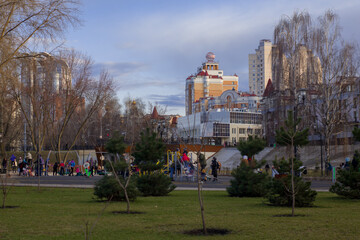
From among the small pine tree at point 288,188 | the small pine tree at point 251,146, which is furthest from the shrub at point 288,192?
the small pine tree at point 251,146

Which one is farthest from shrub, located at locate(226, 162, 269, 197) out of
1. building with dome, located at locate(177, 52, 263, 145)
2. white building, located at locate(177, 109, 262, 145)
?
white building, located at locate(177, 109, 262, 145)

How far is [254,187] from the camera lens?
19000 mm

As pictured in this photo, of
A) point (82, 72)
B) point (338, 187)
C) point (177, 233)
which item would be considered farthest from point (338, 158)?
point (177, 233)

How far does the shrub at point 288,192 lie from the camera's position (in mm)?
15117

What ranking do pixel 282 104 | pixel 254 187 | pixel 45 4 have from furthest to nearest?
pixel 282 104, pixel 254 187, pixel 45 4

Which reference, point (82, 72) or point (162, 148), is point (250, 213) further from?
point (82, 72)

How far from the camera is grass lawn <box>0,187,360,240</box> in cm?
999

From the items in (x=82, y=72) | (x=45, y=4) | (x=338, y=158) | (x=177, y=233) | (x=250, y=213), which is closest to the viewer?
(x=177, y=233)

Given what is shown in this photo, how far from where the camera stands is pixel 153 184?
20.2 metres

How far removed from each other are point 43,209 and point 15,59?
5.99 meters

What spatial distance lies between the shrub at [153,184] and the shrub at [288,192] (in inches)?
227

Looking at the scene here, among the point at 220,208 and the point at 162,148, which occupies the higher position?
the point at 162,148

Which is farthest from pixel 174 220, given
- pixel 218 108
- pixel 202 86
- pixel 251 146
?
pixel 202 86

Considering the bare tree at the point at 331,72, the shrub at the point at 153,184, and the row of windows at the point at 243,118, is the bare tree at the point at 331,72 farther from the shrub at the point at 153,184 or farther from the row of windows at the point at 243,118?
the row of windows at the point at 243,118
